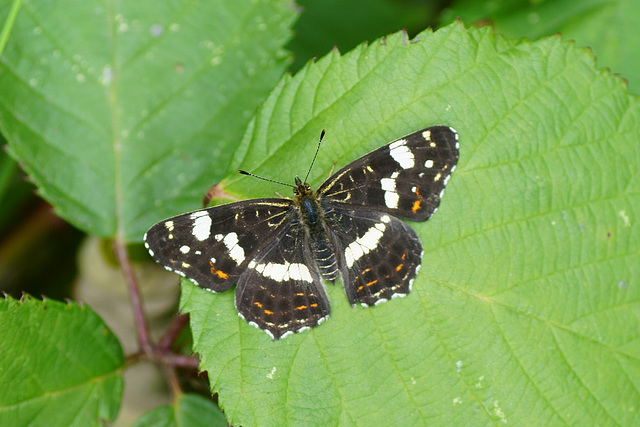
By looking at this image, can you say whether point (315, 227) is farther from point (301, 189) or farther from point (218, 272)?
point (218, 272)

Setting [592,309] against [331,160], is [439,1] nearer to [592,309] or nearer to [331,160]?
[331,160]

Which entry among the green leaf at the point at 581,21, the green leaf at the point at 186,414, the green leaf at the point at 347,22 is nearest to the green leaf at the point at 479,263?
the green leaf at the point at 186,414

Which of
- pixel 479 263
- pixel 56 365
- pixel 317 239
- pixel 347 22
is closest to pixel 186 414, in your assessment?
pixel 56 365

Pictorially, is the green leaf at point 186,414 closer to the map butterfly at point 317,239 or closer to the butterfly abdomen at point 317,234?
the map butterfly at point 317,239

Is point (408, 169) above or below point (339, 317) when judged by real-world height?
above

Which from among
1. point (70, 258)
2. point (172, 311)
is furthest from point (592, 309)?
point (70, 258)

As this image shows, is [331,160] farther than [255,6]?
No
